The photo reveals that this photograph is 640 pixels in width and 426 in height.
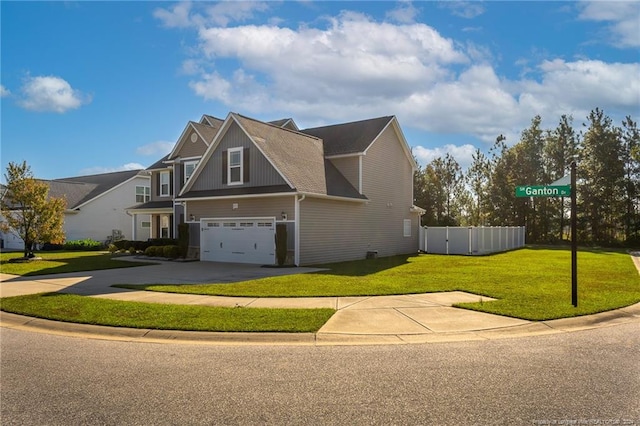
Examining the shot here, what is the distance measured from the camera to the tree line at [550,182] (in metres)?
43.7

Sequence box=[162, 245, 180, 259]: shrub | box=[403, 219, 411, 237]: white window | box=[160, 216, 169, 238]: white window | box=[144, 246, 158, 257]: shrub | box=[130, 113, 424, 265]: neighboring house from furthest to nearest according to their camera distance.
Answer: box=[160, 216, 169, 238]: white window < box=[403, 219, 411, 237]: white window < box=[144, 246, 158, 257]: shrub < box=[162, 245, 180, 259]: shrub < box=[130, 113, 424, 265]: neighboring house

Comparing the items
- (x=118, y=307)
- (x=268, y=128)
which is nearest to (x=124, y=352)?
(x=118, y=307)

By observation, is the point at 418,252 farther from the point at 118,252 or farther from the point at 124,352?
the point at 124,352

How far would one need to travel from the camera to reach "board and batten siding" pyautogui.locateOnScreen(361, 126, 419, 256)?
86.2 feet

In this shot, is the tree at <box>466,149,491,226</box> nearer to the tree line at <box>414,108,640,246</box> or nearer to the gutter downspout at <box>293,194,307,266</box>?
the tree line at <box>414,108,640,246</box>

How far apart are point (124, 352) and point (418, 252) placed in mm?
26615

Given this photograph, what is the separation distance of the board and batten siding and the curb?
17.3m

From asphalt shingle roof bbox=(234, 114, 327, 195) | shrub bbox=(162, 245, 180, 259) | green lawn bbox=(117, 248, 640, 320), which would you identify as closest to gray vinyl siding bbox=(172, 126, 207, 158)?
asphalt shingle roof bbox=(234, 114, 327, 195)

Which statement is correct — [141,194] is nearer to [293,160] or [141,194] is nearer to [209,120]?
[209,120]

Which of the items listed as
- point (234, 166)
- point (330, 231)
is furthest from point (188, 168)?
point (330, 231)

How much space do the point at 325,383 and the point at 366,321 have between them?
11.7ft

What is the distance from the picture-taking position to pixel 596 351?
686 centimetres

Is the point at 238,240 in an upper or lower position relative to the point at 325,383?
upper

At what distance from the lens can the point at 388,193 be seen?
28.1 meters
